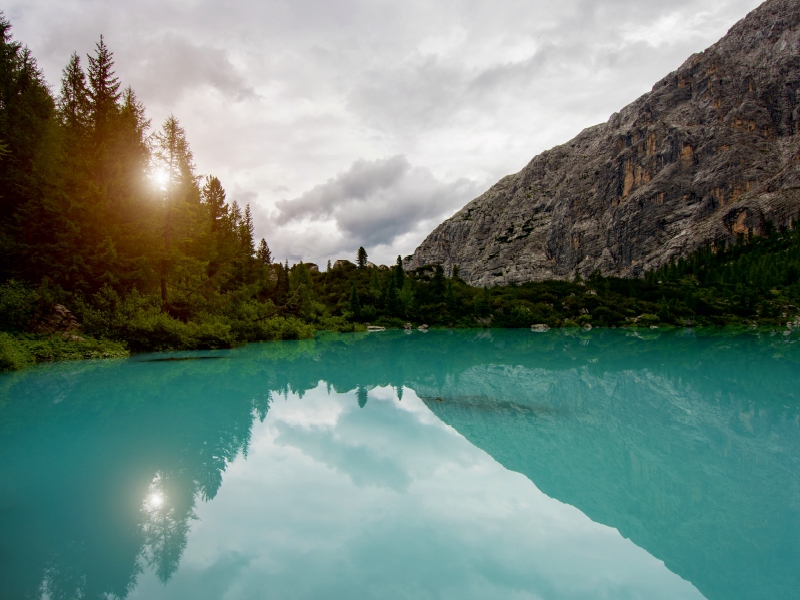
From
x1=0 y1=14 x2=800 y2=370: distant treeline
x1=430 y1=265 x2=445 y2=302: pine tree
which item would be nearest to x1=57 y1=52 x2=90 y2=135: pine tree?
x1=0 y1=14 x2=800 y2=370: distant treeline

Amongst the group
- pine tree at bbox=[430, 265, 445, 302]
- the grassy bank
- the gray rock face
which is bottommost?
the grassy bank

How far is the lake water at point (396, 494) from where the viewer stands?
13.5ft

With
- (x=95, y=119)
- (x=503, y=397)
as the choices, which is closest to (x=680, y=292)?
(x=503, y=397)

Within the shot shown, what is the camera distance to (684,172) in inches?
4171

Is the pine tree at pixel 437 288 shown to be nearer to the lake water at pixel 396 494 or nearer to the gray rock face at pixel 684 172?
the lake water at pixel 396 494

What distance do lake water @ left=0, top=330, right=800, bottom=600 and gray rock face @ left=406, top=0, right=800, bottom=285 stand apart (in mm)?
104144

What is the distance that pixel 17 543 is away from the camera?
15.0 ft

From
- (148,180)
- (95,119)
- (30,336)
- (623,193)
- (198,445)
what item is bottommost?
(198,445)

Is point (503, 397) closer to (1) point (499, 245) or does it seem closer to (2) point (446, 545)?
(2) point (446, 545)

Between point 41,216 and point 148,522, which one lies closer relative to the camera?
point 148,522

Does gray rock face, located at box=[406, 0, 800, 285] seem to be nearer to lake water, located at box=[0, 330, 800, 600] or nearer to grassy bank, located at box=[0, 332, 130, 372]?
lake water, located at box=[0, 330, 800, 600]

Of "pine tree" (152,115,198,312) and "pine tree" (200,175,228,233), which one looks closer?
"pine tree" (152,115,198,312)

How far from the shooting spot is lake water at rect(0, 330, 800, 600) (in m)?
4.11

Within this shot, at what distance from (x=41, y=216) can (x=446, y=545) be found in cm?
2655
